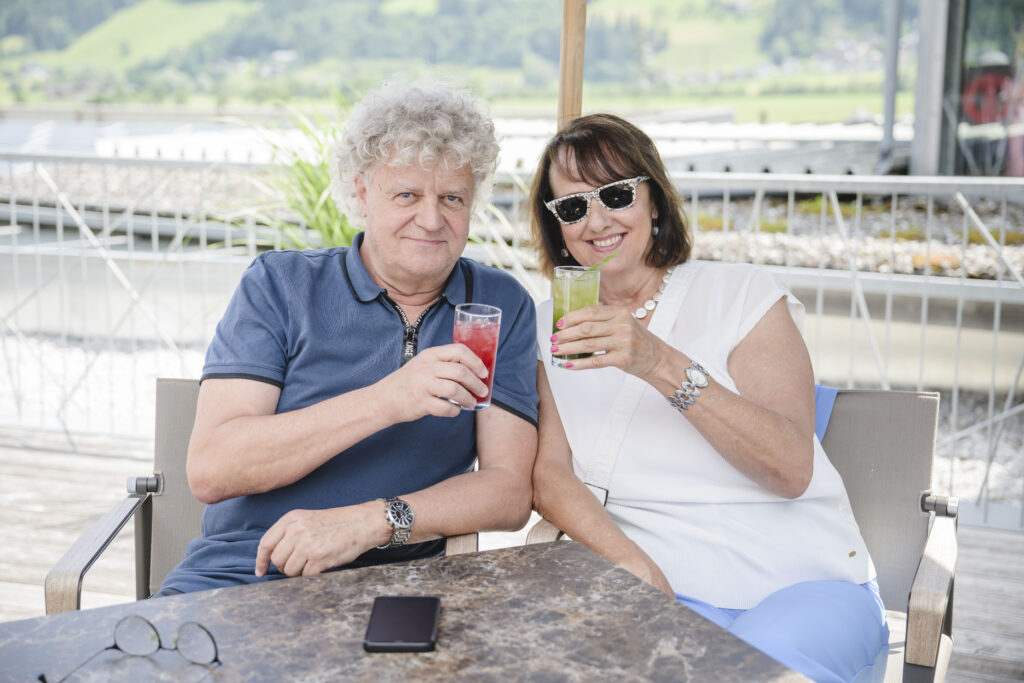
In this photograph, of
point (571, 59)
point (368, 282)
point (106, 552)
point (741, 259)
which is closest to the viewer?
point (368, 282)

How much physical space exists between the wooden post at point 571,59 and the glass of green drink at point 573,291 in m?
0.82

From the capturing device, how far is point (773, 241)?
35.6 feet

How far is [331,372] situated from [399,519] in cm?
34

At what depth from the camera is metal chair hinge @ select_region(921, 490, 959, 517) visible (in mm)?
1991

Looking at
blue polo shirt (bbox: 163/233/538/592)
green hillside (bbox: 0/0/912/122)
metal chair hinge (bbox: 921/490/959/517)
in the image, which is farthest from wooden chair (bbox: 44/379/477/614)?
green hillside (bbox: 0/0/912/122)

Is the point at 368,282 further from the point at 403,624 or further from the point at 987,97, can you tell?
the point at 987,97

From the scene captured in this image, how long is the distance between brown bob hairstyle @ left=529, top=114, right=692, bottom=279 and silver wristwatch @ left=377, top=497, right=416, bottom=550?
792 millimetres

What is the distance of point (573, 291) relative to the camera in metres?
1.69

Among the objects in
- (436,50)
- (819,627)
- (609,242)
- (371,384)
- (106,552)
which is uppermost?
(436,50)

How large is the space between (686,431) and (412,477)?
22.5 inches

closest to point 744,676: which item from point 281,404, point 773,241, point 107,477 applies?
point 281,404

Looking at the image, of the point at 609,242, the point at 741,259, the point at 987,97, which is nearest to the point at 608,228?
the point at 609,242

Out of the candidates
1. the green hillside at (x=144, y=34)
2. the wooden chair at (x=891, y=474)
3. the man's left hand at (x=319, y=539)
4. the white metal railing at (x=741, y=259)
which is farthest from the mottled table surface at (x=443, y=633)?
the green hillside at (x=144, y=34)

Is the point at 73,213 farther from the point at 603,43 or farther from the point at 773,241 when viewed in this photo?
the point at 603,43
